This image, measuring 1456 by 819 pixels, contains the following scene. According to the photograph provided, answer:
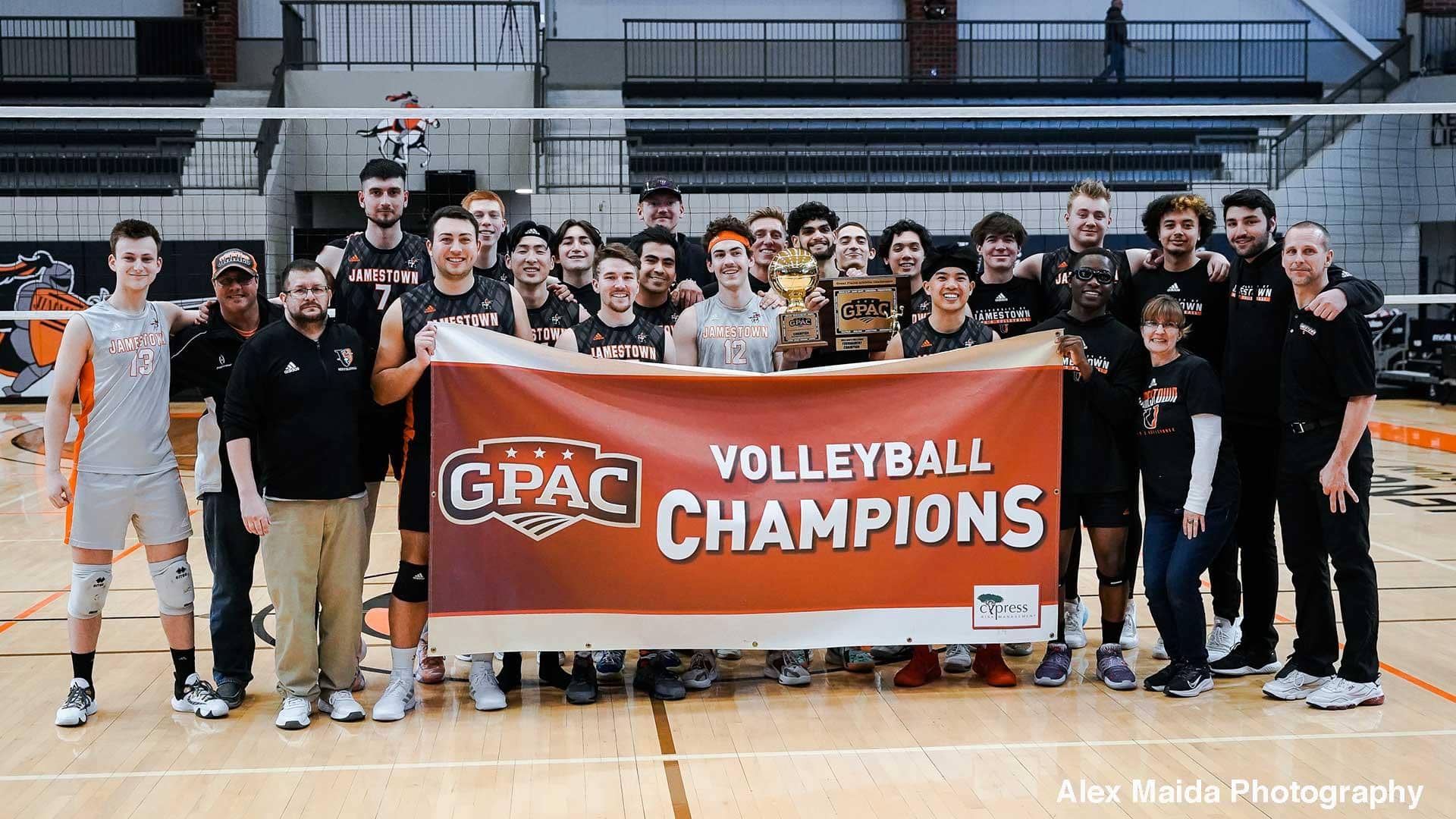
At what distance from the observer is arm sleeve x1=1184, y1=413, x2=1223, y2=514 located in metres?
5.19

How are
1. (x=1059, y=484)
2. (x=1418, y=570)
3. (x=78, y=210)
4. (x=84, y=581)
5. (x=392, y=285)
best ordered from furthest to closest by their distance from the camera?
(x=78, y=210)
(x=1418, y=570)
(x=392, y=285)
(x=1059, y=484)
(x=84, y=581)

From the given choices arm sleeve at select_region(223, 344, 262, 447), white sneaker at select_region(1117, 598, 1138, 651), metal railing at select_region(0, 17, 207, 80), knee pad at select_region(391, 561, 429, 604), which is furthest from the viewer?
metal railing at select_region(0, 17, 207, 80)

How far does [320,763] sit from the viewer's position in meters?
4.62

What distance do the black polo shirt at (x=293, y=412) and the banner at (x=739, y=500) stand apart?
40 cm

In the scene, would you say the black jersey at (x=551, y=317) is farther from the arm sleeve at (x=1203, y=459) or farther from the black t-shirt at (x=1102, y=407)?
the arm sleeve at (x=1203, y=459)

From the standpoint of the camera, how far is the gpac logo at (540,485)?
524 cm

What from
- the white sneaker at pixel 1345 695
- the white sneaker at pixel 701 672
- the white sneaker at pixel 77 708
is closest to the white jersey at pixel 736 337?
the white sneaker at pixel 701 672

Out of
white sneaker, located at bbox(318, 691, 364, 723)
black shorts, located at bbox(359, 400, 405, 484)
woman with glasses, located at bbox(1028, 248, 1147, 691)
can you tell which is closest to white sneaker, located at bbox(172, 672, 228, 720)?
white sneaker, located at bbox(318, 691, 364, 723)

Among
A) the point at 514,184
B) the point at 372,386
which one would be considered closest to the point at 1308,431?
the point at 372,386

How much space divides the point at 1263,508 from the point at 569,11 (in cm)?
1902

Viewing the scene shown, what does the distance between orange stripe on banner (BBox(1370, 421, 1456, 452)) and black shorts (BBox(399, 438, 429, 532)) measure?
13097 mm

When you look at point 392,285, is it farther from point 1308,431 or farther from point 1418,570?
point 1418,570

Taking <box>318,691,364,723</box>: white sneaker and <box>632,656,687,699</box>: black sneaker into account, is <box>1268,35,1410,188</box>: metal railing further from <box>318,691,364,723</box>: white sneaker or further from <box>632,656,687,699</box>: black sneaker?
<box>318,691,364,723</box>: white sneaker

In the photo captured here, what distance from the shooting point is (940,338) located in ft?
18.5
